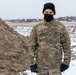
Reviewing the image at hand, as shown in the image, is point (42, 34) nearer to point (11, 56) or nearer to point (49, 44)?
point (49, 44)

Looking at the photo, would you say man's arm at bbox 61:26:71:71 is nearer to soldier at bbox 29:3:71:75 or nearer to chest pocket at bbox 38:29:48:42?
soldier at bbox 29:3:71:75

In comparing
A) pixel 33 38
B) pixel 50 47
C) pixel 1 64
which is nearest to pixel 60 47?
pixel 50 47

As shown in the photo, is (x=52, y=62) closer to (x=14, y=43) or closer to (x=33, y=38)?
(x=33, y=38)

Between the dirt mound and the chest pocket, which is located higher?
Result: the chest pocket

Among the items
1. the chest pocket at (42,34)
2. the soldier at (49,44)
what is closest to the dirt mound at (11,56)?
the soldier at (49,44)

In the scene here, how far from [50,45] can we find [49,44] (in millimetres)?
21

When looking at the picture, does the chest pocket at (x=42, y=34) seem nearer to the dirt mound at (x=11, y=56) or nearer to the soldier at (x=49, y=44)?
the soldier at (x=49, y=44)

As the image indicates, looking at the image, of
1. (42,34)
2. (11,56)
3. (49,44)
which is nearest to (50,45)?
(49,44)

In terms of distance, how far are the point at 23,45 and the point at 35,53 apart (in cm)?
846

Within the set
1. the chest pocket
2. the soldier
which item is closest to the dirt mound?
the soldier

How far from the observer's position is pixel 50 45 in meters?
4.19

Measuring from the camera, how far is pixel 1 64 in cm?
917

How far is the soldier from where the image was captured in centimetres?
418

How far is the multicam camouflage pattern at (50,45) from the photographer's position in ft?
13.7
